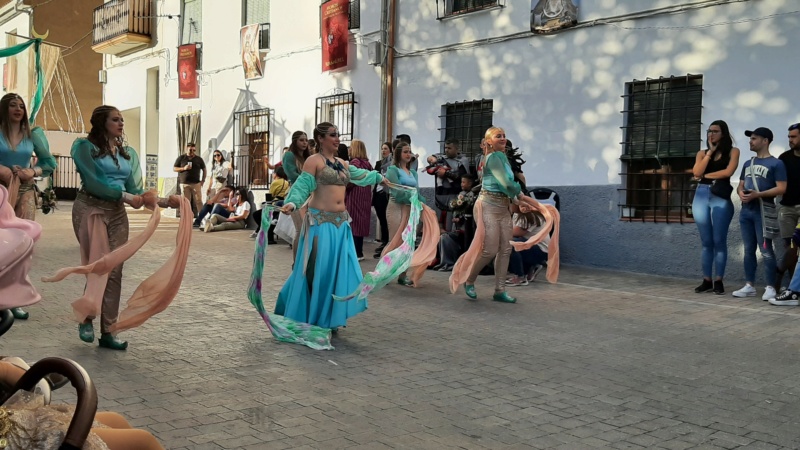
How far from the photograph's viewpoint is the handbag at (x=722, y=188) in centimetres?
916

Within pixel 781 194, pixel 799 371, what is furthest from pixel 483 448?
pixel 781 194

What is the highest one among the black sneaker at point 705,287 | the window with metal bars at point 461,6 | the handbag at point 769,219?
the window with metal bars at point 461,6

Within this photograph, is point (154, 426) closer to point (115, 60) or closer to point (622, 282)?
point (622, 282)

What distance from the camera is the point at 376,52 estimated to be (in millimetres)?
15812

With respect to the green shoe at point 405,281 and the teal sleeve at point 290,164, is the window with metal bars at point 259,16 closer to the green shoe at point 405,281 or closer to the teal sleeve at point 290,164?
the teal sleeve at point 290,164

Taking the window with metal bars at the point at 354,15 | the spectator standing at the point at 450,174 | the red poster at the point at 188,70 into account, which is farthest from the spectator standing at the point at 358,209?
the red poster at the point at 188,70

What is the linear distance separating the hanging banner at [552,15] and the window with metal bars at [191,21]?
43.2 ft

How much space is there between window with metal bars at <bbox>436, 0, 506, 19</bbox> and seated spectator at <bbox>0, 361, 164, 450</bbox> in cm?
1244

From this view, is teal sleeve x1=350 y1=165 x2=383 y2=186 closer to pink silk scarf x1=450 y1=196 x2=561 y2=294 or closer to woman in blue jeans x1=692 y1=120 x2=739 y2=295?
pink silk scarf x1=450 y1=196 x2=561 y2=294

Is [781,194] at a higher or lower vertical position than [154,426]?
higher

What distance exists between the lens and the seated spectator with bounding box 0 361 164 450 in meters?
1.61

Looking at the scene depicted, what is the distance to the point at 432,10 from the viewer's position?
48.7 feet

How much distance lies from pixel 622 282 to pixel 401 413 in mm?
6667

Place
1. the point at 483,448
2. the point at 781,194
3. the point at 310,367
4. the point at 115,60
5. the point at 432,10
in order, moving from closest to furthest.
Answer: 1. the point at 483,448
2. the point at 310,367
3. the point at 781,194
4. the point at 432,10
5. the point at 115,60
